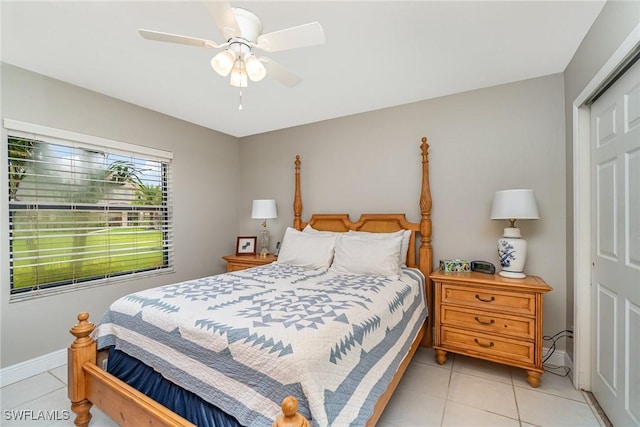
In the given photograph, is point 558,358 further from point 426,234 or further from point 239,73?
point 239,73

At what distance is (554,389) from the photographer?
2.06 m

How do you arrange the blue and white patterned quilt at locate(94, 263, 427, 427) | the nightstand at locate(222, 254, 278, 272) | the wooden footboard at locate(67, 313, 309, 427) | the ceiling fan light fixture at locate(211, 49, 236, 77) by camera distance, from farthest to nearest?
the nightstand at locate(222, 254, 278, 272)
the ceiling fan light fixture at locate(211, 49, 236, 77)
the wooden footboard at locate(67, 313, 309, 427)
the blue and white patterned quilt at locate(94, 263, 427, 427)

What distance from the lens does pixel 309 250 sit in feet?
9.45

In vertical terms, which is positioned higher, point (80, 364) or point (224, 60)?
point (224, 60)

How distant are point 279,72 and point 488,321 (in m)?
2.28

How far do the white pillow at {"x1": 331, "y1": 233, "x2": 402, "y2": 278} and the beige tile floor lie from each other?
0.84 meters

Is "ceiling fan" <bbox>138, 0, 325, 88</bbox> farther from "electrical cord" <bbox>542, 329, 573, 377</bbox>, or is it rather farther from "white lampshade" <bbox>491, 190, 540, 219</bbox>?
"electrical cord" <bbox>542, 329, 573, 377</bbox>

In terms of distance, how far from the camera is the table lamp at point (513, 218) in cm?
220

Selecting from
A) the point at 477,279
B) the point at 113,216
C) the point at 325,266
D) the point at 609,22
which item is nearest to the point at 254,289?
the point at 325,266

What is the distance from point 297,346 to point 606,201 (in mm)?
2015

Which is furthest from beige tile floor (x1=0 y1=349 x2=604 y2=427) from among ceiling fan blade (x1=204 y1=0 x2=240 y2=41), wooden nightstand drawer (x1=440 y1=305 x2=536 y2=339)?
ceiling fan blade (x1=204 y1=0 x2=240 y2=41)

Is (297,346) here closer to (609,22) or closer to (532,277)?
(532,277)

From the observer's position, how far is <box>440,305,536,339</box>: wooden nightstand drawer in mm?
2084

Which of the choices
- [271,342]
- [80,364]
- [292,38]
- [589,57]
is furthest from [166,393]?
[589,57]
